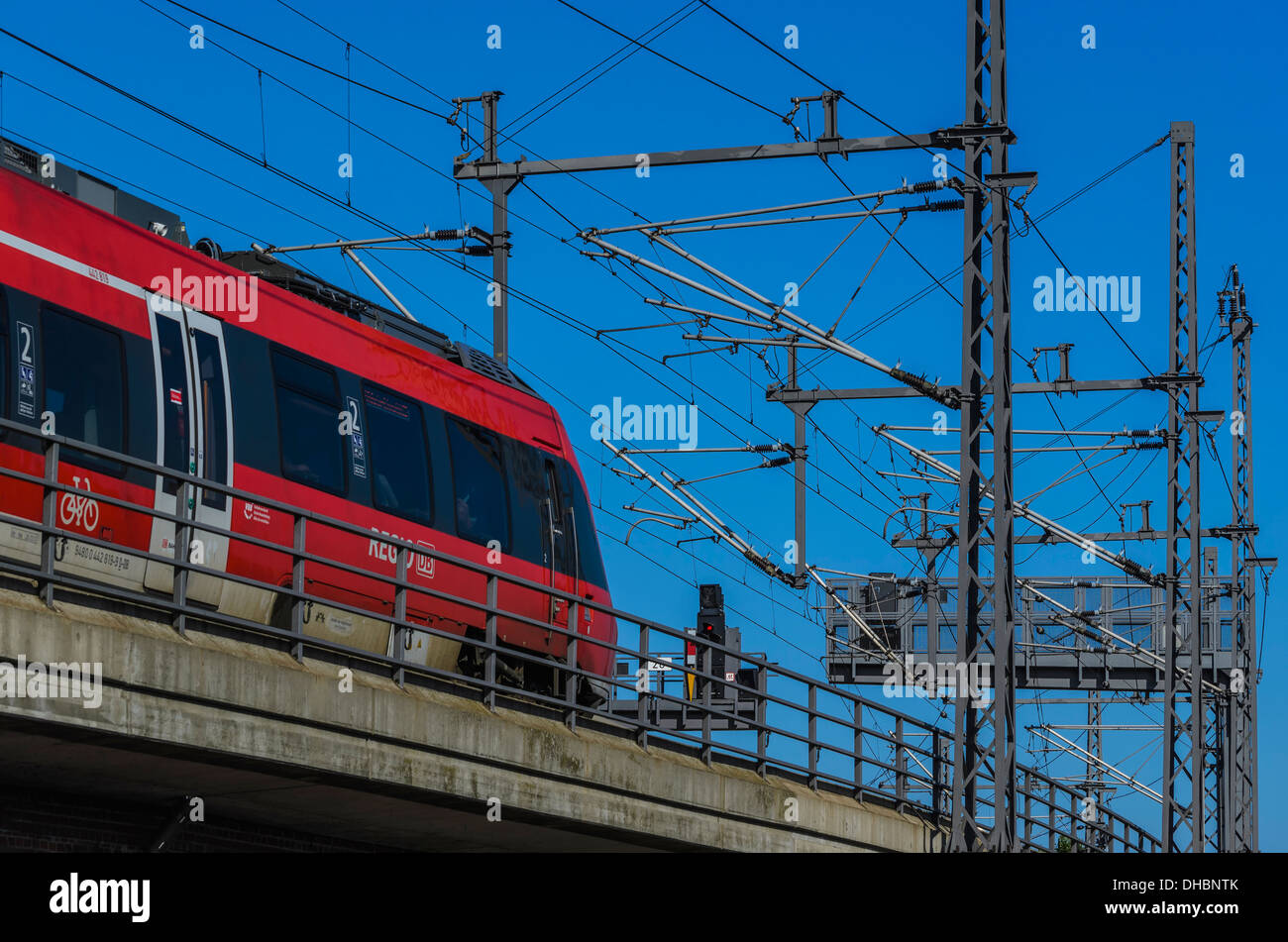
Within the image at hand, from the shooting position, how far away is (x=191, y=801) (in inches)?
518

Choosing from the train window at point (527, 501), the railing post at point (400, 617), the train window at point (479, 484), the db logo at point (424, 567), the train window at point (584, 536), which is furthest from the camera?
the train window at point (584, 536)

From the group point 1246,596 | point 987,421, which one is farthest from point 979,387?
point 1246,596

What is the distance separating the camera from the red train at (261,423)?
1399cm

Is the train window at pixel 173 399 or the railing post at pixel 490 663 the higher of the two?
the train window at pixel 173 399

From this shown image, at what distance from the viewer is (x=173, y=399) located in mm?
15328

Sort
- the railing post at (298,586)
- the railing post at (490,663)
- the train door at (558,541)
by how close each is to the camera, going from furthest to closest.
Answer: the train door at (558,541) < the railing post at (490,663) < the railing post at (298,586)

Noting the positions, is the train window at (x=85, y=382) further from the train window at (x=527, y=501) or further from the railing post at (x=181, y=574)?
the train window at (x=527, y=501)

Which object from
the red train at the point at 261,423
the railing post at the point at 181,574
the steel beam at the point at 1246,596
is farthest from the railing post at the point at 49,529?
the steel beam at the point at 1246,596

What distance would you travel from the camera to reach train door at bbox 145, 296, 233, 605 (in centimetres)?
1513

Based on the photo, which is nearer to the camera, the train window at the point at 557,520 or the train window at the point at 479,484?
the train window at the point at 479,484

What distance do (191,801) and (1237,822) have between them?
30873 millimetres

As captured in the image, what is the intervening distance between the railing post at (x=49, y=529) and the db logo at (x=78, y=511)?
2.25 metres
